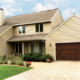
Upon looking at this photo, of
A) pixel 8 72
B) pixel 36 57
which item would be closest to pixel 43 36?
pixel 36 57

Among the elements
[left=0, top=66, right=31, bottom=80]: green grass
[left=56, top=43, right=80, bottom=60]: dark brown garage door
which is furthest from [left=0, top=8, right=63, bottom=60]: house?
[left=0, top=66, right=31, bottom=80]: green grass

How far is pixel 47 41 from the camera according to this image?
18.2 metres

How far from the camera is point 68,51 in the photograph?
17094 mm

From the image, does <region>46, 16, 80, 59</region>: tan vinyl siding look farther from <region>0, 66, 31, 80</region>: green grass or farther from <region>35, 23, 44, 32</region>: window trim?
<region>0, 66, 31, 80</region>: green grass

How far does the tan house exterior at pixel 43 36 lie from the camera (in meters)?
16.8

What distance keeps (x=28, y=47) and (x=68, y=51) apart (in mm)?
8122

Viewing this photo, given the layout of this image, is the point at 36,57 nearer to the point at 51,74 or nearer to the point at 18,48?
the point at 18,48

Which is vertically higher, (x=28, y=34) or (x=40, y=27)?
(x=40, y=27)

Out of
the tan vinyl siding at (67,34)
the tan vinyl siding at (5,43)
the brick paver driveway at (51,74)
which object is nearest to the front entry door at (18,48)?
the tan vinyl siding at (5,43)

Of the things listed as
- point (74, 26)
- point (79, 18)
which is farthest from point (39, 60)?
point (79, 18)

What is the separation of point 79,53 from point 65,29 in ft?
11.9

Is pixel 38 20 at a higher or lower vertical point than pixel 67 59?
higher

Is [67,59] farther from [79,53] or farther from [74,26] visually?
[74,26]

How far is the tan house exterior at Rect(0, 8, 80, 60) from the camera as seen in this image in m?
16.8
